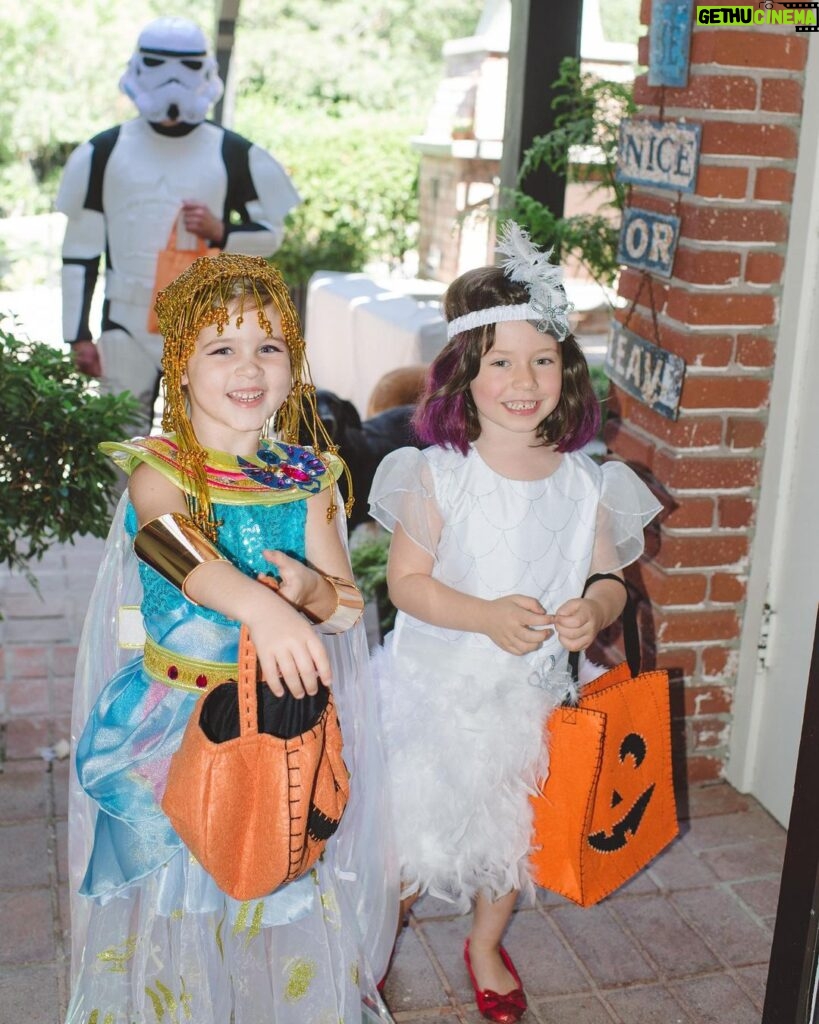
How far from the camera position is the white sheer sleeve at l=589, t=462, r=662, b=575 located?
105 inches

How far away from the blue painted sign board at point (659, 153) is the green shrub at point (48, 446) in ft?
5.51

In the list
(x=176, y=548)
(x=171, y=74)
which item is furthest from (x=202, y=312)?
(x=171, y=74)

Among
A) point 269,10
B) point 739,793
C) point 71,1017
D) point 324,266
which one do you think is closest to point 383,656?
point 71,1017

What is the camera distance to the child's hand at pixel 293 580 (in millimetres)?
2033

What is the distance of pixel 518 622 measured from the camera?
7.77 ft

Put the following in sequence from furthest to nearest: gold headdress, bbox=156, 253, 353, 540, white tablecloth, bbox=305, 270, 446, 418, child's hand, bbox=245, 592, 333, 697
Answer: white tablecloth, bbox=305, 270, 446, 418 < gold headdress, bbox=156, 253, 353, 540 < child's hand, bbox=245, 592, 333, 697

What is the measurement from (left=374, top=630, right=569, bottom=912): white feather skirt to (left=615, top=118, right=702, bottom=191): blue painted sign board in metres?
1.51

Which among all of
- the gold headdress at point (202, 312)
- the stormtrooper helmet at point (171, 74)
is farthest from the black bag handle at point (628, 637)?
the stormtrooper helmet at point (171, 74)

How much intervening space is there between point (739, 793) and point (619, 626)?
0.62 m

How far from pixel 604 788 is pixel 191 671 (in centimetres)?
83

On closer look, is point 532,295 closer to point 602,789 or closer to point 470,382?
point 470,382

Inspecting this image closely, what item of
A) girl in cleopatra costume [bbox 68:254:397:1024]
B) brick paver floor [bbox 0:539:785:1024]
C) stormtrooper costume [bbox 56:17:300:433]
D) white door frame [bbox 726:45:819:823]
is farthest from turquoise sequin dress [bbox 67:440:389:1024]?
stormtrooper costume [bbox 56:17:300:433]

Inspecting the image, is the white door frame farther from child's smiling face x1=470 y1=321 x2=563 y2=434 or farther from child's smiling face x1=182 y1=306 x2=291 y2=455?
child's smiling face x1=182 y1=306 x2=291 y2=455

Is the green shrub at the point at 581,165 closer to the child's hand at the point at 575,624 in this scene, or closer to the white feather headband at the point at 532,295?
the white feather headband at the point at 532,295
